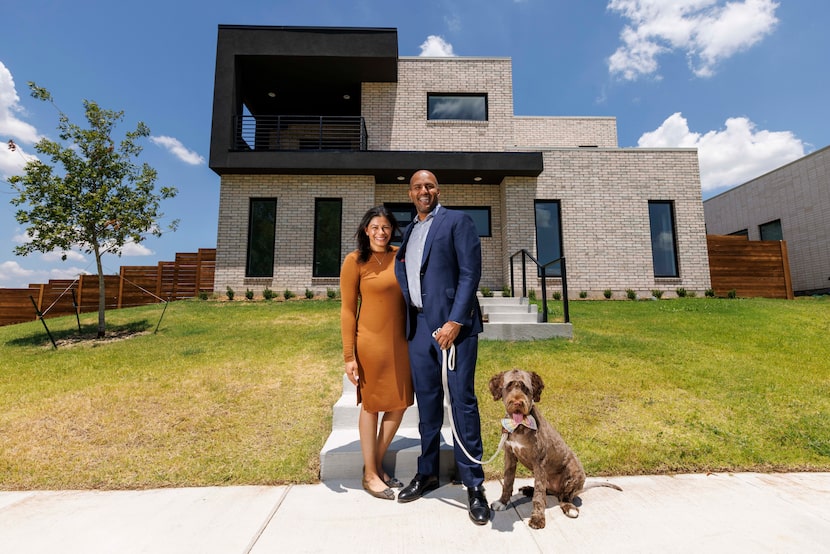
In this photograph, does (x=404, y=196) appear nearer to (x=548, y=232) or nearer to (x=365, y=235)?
(x=548, y=232)

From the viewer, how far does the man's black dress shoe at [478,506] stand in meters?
2.28

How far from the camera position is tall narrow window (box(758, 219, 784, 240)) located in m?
16.5

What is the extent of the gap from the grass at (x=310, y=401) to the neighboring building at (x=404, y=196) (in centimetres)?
423

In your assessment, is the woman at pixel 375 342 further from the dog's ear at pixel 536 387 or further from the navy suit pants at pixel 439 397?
the dog's ear at pixel 536 387

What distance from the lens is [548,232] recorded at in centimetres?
1202

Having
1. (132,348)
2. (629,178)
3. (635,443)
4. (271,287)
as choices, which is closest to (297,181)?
(271,287)

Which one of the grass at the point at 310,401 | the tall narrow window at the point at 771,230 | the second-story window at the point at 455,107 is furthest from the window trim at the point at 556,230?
the tall narrow window at the point at 771,230

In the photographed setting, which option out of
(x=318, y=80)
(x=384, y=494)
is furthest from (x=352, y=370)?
(x=318, y=80)

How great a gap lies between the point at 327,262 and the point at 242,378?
708cm

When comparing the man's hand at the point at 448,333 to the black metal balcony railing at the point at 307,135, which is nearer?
the man's hand at the point at 448,333

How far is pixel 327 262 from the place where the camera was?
1187cm

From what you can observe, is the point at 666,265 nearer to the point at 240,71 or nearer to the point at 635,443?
the point at 635,443

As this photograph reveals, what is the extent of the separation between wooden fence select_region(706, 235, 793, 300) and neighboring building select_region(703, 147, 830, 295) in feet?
14.5

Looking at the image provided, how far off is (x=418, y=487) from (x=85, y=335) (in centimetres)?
880
